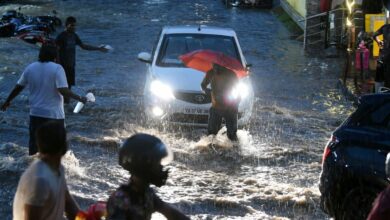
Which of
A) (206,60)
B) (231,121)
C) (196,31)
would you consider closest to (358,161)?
(231,121)

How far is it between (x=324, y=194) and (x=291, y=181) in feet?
8.58

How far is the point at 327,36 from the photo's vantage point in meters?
24.1

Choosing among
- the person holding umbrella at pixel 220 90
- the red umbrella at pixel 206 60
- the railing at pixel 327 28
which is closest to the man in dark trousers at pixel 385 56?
the red umbrella at pixel 206 60

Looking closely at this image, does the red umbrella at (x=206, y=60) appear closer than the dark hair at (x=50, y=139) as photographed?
No

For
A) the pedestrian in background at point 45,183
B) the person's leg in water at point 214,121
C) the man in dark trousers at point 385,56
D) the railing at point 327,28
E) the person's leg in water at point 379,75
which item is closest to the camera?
the pedestrian in background at point 45,183

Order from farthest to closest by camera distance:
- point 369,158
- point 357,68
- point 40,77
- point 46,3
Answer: point 46,3
point 357,68
point 40,77
point 369,158

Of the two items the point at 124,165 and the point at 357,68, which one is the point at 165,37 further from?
the point at 124,165

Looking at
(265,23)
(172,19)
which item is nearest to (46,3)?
(172,19)

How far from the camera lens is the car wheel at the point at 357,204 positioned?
22.5 feet

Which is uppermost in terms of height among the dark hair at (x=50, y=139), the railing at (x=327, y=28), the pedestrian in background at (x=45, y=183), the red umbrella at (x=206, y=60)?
the dark hair at (x=50, y=139)

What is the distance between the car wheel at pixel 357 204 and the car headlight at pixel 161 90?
16.7ft

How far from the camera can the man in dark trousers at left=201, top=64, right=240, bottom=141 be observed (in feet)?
35.0

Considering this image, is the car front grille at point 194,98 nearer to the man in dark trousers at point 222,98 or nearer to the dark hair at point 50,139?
the man in dark trousers at point 222,98

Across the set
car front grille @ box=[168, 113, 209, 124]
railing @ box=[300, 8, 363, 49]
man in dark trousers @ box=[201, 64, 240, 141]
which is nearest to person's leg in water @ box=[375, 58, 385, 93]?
car front grille @ box=[168, 113, 209, 124]
